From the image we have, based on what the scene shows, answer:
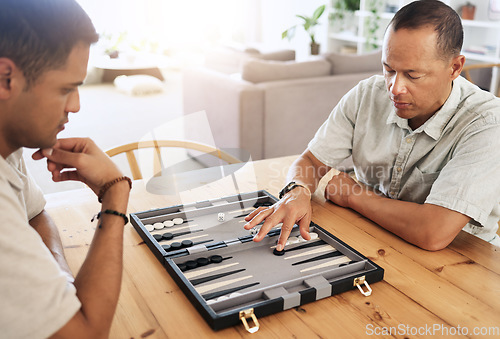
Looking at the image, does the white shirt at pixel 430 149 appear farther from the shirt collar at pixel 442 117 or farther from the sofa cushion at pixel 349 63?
the sofa cushion at pixel 349 63

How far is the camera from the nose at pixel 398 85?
1617 millimetres

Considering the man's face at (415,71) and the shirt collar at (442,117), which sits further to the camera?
the shirt collar at (442,117)

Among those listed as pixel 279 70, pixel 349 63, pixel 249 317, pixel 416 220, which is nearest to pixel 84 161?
pixel 249 317

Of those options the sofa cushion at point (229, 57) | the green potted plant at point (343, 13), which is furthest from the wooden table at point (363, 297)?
the green potted plant at point (343, 13)

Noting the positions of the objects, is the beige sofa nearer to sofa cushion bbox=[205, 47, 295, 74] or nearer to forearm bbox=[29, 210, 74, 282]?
sofa cushion bbox=[205, 47, 295, 74]

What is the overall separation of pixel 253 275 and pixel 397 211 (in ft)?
1.82

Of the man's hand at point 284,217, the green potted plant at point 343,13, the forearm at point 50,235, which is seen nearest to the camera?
the forearm at point 50,235

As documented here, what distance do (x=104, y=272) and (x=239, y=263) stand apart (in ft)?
1.27

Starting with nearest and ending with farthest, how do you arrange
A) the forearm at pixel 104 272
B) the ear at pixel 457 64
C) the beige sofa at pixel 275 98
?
1. the forearm at pixel 104 272
2. the ear at pixel 457 64
3. the beige sofa at pixel 275 98

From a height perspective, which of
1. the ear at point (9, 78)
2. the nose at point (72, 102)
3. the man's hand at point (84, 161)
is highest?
the ear at point (9, 78)

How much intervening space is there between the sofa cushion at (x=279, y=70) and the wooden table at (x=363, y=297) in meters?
2.53

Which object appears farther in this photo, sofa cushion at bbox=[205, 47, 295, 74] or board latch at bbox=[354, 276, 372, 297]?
sofa cushion at bbox=[205, 47, 295, 74]

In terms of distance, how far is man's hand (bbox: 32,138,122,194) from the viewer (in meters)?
1.22

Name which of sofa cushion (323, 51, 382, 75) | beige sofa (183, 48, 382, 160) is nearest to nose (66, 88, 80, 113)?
beige sofa (183, 48, 382, 160)
